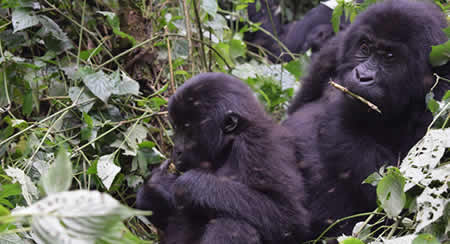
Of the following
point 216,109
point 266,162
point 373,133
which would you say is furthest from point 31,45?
point 373,133

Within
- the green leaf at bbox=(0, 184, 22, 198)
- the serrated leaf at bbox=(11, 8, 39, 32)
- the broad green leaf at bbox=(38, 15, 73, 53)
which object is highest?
the serrated leaf at bbox=(11, 8, 39, 32)

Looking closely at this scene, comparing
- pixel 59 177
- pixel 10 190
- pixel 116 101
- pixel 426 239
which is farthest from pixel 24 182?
pixel 426 239

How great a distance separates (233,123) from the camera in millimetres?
2699

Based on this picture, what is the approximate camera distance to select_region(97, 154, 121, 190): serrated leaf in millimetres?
2768

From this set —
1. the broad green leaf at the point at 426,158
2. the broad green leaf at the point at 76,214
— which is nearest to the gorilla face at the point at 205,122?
the broad green leaf at the point at 426,158

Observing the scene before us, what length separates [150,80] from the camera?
3580 millimetres

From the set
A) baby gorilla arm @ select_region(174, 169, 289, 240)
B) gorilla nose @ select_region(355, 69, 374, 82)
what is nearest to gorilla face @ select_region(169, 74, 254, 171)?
baby gorilla arm @ select_region(174, 169, 289, 240)

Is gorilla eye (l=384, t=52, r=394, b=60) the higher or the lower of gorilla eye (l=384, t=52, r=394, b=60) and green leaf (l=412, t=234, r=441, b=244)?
the higher

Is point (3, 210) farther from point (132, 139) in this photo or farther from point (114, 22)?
point (114, 22)

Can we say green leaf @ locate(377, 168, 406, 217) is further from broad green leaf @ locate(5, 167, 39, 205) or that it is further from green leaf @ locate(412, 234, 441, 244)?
broad green leaf @ locate(5, 167, 39, 205)

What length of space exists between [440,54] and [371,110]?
427 mm

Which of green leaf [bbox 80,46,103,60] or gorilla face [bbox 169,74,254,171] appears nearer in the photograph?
gorilla face [bbox 169,74,254,171]

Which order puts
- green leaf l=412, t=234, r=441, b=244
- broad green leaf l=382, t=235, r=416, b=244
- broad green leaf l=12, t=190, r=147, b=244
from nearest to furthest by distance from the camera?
broad green leaf l=12, t=190, r=147, b=244 < green leaf l=412, t=234, r=441, b=244 < broad green leaf l=382, t=235, r=416, b=244

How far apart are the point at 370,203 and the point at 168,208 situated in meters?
1.09
